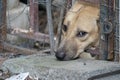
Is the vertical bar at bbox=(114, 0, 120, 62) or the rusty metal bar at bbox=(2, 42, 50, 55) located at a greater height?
the vertical bar at bbox=(114, 0, 120, 62)

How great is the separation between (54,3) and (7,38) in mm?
881

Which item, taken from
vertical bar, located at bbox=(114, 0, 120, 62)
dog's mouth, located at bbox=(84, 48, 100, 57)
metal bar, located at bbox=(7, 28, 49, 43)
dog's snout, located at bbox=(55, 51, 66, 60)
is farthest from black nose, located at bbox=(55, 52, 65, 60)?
metal bar, located at bbox=(7, 28, 49, 43)

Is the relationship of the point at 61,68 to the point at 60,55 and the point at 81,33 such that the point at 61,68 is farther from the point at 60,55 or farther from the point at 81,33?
the point at 81,33

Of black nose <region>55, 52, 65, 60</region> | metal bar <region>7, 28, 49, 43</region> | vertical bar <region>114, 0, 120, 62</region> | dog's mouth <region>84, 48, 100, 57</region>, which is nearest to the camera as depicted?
vertical bar <region>114, 0, 120, 62</region>

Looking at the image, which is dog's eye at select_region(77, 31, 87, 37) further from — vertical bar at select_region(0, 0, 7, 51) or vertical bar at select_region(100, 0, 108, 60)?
vertical bar at select_region(0, 0, 7, 51)

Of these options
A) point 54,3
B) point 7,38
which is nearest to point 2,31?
point 7,38

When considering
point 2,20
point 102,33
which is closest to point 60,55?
point 102,33

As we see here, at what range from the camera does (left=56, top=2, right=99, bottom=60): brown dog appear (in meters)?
4.99

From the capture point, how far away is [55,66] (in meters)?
4.22

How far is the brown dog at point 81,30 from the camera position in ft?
16.4

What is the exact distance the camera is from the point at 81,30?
5.06 m

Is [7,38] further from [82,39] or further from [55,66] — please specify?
[55,66]

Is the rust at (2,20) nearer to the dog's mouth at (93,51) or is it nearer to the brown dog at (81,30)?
the brown dog at (81,30)

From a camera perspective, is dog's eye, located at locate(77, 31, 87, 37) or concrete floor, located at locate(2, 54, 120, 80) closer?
concrete floor, located at locate(2, 54, 120, 80)
